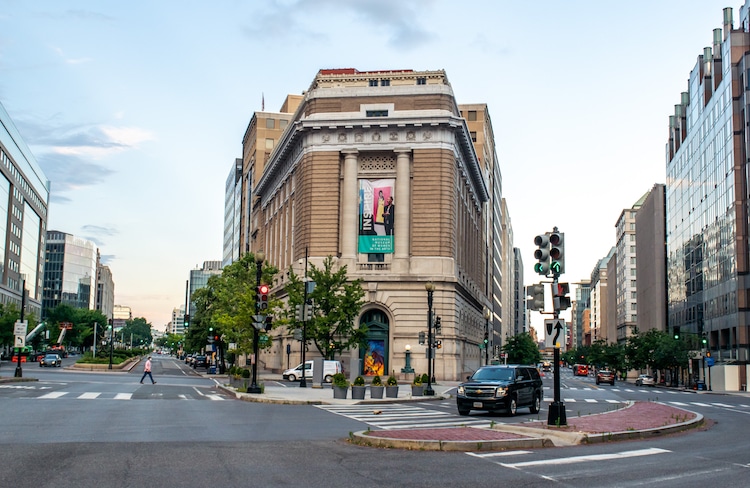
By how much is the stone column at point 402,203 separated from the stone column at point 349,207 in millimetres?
3590

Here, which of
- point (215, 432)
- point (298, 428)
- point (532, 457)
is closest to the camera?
point (532, 457)

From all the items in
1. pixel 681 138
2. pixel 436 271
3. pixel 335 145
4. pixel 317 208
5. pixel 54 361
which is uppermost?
pixel 681 138

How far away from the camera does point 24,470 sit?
13.3 metres

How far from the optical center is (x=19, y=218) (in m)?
132

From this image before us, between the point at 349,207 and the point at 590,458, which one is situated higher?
the point at 349,207

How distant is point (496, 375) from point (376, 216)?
135ft

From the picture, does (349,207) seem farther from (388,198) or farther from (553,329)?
(553,329)

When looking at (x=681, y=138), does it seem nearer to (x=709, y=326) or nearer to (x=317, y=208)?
(x=709, y=326)

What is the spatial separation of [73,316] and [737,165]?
12383 cm

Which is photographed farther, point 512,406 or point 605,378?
point 605,378

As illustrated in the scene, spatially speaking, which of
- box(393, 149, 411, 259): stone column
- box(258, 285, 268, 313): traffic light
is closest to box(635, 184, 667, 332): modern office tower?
box(393, 149, 411, 259): stone column

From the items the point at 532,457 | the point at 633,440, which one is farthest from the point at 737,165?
the point at 532,457

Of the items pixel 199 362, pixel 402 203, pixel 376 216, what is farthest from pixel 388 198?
pixel 199 362

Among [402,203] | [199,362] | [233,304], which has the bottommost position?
[199,362]
